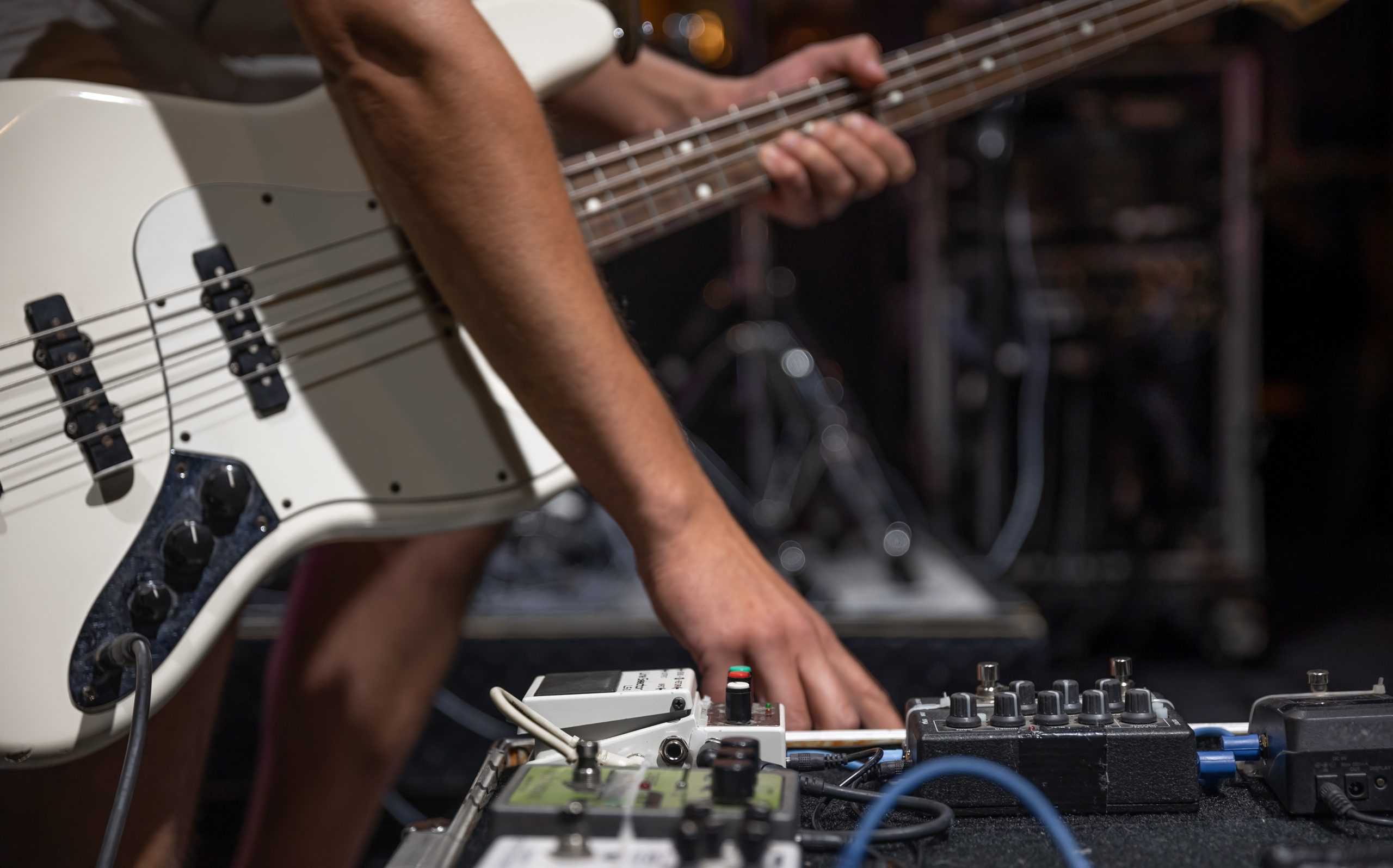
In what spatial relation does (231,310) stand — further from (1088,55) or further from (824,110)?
(1088,55)

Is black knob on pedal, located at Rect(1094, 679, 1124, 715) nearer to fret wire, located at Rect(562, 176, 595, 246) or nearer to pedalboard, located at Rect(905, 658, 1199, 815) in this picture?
pedalboard, located at Rect(905, 658, 1199, 815)

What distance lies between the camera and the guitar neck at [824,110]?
39.1 inches

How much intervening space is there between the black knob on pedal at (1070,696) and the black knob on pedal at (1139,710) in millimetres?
22

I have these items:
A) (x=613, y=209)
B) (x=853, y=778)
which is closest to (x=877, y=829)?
(x=853, y=778)

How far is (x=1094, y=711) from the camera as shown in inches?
20.7

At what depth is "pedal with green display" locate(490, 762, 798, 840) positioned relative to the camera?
0.42 metres

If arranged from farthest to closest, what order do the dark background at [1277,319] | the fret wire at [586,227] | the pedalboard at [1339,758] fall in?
1. the dark background at [1277,319]
2. the fret wire at [586,227]
3. the pedalboard at [1339,758]

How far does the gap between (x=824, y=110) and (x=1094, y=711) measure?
2.49ft

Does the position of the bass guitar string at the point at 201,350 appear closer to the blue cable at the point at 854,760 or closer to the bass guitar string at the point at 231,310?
the bass guitar string at the point at 231,310

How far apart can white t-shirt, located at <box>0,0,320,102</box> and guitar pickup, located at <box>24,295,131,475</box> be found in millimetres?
223

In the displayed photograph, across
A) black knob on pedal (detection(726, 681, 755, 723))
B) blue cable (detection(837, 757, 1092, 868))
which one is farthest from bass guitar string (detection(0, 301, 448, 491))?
blue cable (detection(837, 757, 1092, 868))

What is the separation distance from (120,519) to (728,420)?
8.57 ft

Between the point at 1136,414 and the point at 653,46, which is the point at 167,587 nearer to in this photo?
the point at 653,46

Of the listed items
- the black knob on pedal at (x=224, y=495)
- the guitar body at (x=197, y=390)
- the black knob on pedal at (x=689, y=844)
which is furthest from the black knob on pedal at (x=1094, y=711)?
the black knob on pedal at (x=224, y=495)
